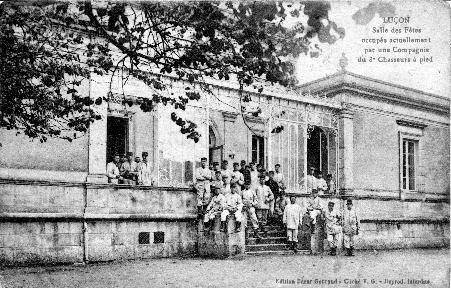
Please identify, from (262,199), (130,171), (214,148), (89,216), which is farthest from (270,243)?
(214,148)

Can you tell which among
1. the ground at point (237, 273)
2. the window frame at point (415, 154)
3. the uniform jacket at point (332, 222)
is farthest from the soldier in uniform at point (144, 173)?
the window frame at point (415, 154)

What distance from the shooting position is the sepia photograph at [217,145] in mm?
7418

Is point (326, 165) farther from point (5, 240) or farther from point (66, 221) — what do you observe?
point (5, 240)

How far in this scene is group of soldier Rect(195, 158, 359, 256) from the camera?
12883 mm

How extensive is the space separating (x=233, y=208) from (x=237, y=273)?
2.68m

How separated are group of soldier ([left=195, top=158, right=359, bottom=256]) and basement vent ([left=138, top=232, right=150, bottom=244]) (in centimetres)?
149

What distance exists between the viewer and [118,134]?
1580 centimetres

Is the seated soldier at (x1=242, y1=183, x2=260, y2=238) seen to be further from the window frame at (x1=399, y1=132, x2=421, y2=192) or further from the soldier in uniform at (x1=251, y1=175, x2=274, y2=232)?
the window frame at (x1=399, y1=132, x2=421, y2=192)

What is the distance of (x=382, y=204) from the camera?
18438 millimetres

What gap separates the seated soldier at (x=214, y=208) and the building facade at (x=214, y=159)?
77 cm

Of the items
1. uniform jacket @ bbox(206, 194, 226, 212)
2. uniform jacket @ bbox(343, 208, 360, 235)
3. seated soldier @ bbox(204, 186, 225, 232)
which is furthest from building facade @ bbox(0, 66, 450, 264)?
uniform jacket @ bbox(343, 208, 360, 235)

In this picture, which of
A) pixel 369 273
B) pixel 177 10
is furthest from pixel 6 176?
pixel 369 273

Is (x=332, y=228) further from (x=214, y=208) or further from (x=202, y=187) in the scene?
(x=202, y=187)

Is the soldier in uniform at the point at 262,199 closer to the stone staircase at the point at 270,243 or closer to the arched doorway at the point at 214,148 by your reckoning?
the stone staircase at the point at 270,243
